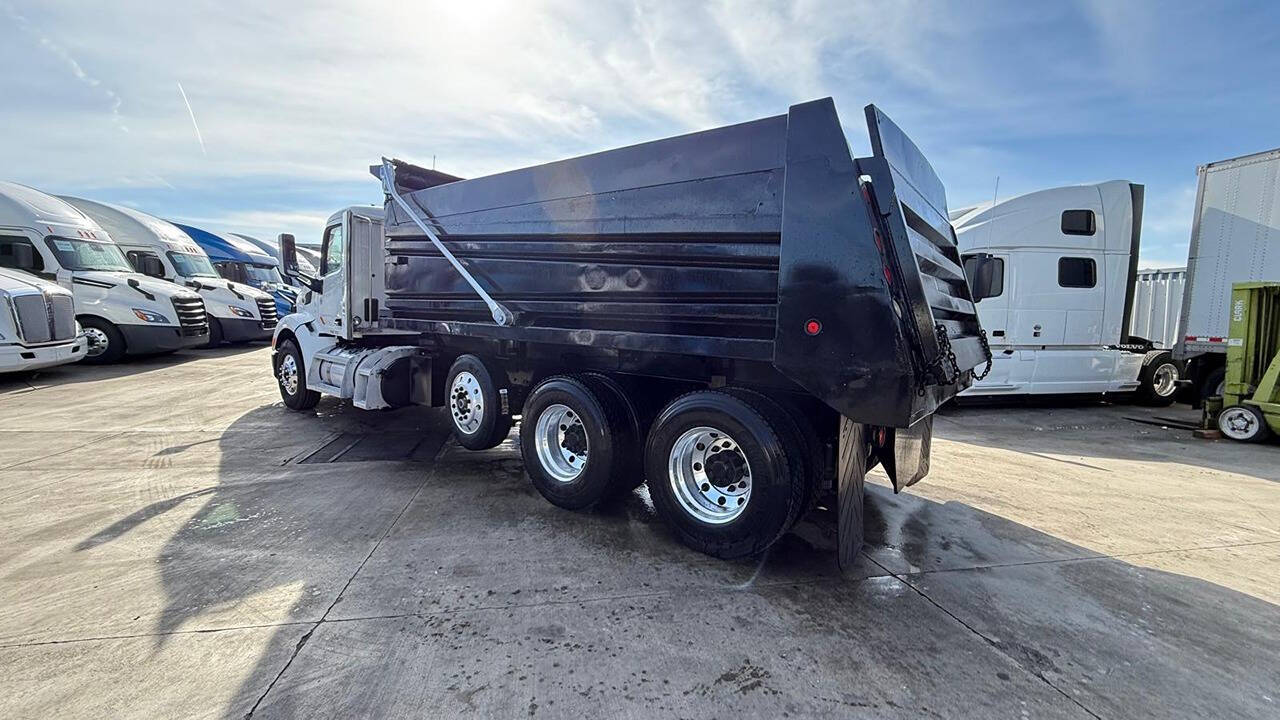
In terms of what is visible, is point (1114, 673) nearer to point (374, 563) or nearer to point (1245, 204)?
point (374, 563)

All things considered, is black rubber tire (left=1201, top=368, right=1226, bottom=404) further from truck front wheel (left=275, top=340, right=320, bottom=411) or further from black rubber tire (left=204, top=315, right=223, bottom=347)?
black rubber tire (left=204, top=315, right=223, bottom=347)

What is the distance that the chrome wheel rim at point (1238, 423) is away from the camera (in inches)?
300

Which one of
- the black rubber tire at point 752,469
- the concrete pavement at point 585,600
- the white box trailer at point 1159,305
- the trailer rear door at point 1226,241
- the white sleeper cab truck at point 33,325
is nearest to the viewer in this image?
the concrete pavement at point 585,600

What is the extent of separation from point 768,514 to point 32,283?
44.6 ft

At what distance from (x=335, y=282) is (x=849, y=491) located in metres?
6.92

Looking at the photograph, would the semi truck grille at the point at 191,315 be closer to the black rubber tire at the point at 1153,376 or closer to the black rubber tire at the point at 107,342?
the black rubber tire at the point at 107,342

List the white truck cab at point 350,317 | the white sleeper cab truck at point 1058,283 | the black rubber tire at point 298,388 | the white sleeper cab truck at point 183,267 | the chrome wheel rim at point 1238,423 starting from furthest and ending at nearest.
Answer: the white sleeper cab truck at point 183,267 < the white sleeper cab truck at point 1058,283 < the black rubber tire at point 298,388 < the chrome wheel rim at point 1238,423 < the white truck cab at point 350,317

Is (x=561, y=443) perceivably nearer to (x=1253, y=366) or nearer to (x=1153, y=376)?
(x=1253, y=366)

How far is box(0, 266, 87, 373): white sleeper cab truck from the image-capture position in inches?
379

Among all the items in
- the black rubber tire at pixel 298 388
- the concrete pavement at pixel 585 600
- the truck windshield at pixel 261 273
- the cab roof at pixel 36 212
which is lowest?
the concrete pavement at pixel 585 600

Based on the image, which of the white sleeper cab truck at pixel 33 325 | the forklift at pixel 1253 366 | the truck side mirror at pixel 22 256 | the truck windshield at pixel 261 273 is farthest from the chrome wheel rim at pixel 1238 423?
the truck windshield at pixel 261 273

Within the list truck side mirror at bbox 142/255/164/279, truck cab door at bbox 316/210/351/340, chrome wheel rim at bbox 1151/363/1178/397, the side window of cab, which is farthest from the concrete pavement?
truck side mirror at bbox 142/255/164/279

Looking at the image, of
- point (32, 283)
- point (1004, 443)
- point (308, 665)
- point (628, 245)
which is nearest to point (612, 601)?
point (308, 665)

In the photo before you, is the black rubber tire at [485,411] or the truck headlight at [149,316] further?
the truck headlight at [149,316]
